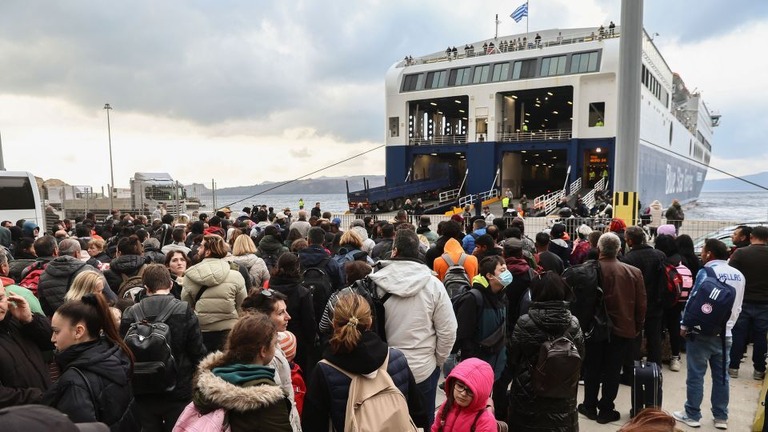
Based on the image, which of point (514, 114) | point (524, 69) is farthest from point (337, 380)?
point (514, 114)

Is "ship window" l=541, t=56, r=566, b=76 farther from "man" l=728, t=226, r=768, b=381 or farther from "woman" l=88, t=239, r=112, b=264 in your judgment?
"woman" l=88, t=239, r=112, b=264

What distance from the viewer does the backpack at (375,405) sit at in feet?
7.97

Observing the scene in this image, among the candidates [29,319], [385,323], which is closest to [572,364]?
[385,323]

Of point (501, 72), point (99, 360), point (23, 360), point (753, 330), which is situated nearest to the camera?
point (99, 360)

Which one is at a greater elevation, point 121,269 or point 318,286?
point 121,269

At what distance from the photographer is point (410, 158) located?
35.2m

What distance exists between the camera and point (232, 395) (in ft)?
6.72

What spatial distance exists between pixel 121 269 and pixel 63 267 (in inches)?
28.1

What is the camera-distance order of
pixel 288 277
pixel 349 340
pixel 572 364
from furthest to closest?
pixel 288 277
pixel 572 364
pixel 349 340

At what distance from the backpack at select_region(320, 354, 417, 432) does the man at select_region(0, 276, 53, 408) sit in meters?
1.79

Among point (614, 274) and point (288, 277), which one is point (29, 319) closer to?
point (288, 277)

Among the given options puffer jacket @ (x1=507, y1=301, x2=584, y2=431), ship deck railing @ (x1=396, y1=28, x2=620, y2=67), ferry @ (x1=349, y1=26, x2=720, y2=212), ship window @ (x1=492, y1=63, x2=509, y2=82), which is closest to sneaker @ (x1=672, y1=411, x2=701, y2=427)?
puffer jacket @ (x1=507, y1=301, x2=584, y2=431)

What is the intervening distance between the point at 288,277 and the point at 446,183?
32.1 meters

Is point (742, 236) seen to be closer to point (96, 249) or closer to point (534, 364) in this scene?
point (534, 364)
